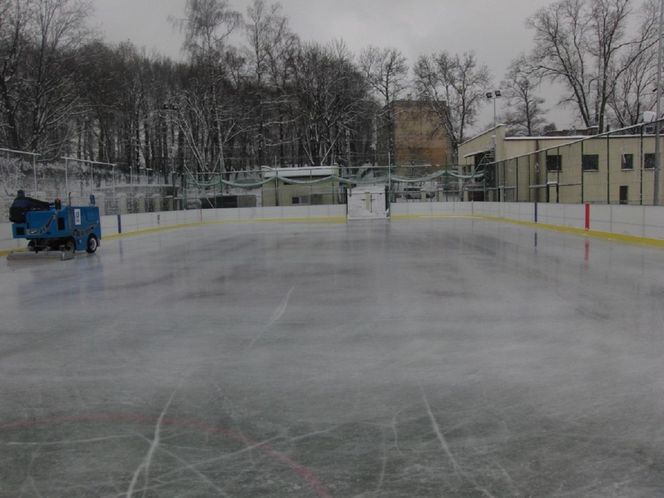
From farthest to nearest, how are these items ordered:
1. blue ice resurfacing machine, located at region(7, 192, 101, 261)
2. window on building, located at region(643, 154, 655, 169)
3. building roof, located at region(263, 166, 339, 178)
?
building roof, located at region(263, 166, 339, 178) → window on building, located at region(643, 154, 655, 169) → blue ice resurfacing machine, located at region(7, 192, 101, 261)

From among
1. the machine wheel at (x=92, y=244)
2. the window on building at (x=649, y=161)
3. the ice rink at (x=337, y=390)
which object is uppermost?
the window on building at (x=649, y=161)

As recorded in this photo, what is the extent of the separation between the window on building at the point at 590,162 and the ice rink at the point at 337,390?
12034mm

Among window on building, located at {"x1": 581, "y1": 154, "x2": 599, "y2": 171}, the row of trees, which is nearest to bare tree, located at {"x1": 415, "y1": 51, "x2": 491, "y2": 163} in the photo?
the row of trees

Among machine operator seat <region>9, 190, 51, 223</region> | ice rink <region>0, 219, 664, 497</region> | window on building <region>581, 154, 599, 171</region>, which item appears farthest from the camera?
window on building <region>581, 154, 599, 171</region>

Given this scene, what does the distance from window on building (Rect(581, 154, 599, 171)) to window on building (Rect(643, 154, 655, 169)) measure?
3.39 metres

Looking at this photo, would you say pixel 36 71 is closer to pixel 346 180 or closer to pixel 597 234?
pixel 346 180

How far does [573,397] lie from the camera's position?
15.2ft

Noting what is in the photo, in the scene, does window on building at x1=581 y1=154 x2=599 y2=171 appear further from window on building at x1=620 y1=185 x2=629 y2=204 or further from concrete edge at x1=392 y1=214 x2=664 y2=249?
concrete edge at x1=392 y1=214 x2=664 y2=249

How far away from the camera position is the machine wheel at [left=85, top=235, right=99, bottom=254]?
1892cm

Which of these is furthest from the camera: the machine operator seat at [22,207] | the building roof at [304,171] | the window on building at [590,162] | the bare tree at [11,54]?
the building roof at [304,171]

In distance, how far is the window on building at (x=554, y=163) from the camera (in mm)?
25548

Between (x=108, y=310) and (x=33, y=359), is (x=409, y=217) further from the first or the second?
(x=33, y=359)

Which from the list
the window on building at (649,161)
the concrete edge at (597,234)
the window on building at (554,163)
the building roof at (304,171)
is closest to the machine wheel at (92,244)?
the concrete edge at (597,234)

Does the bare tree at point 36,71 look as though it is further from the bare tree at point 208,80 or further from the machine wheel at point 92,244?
the machine wheel at point 92,244
